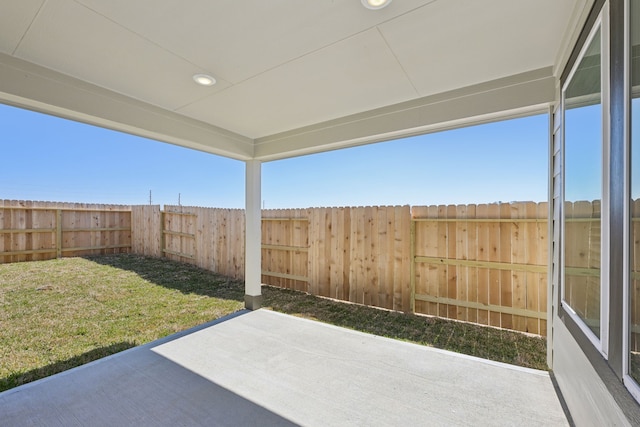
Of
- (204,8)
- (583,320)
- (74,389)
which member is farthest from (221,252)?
(583,320)

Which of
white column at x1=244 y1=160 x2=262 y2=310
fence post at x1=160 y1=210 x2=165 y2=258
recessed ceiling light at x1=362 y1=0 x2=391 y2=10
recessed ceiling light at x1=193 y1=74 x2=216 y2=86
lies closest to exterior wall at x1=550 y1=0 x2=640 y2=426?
recessed ceiling light at x1=362 y1=0 x2=391 y2=10

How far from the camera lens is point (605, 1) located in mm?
1249

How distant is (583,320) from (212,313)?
391 centimetres

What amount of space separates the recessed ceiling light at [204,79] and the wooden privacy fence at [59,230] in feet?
26.3

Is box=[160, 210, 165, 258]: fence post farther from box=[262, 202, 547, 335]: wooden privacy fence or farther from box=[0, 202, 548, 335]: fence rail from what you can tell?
box=[262, 202, 547, 335]: wooden privacy fence

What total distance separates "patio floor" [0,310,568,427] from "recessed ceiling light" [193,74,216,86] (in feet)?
7.98

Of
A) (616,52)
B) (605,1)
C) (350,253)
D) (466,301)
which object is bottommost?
(466,301)

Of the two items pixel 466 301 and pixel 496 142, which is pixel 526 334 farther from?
pixel 496 142

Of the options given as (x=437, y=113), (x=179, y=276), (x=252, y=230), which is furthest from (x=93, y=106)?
(x=179, y=276)

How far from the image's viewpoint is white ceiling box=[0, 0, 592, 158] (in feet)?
5.18

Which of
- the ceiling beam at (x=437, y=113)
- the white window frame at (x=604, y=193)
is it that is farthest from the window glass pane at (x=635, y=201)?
the ceiling beam at (x=437, y=113)

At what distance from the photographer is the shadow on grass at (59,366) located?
2.30 m

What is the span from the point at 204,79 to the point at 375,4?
149 centimetres

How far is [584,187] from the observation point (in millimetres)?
1586
